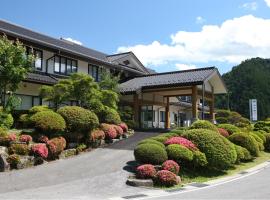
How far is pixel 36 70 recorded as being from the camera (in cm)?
2588

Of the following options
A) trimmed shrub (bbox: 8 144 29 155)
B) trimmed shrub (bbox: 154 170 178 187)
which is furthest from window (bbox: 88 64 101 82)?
trimmed shrub (bbox: 154 170 178 187)

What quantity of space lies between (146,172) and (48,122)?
230 inches

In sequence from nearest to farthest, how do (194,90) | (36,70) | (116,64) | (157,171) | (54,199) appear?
(54,199) < (157,171) < (36,70) < (194,90) < (116,64)

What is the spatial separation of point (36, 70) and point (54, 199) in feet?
53.7

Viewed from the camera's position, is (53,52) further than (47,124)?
Yes

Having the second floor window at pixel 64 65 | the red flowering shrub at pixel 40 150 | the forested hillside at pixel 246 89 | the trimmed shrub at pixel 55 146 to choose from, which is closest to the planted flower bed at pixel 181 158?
the trimmed shrub at pixel 55 146

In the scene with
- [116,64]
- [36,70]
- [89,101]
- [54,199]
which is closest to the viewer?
[54,199]

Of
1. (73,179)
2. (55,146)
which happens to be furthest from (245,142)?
(73,179)

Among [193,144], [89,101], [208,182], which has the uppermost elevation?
[89,101]

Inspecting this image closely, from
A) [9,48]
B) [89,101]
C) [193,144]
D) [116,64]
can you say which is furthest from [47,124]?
[116,64]

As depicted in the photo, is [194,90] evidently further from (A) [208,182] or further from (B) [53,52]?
(A) [208,182]

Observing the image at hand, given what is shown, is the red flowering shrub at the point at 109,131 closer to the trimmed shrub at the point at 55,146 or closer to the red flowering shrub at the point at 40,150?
the trimmed shrub at the point at 55,146

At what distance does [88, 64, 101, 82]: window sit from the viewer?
31.2 metres

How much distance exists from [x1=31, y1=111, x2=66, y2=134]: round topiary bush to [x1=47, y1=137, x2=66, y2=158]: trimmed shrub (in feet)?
1.76
